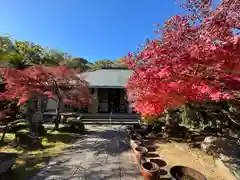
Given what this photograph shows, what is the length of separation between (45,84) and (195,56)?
32.5ft

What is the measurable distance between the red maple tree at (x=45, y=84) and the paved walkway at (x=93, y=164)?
149 inches

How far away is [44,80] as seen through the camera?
11.0 metres

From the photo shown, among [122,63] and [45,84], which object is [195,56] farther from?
[45,84]

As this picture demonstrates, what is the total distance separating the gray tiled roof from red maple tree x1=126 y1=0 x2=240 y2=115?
13.2m

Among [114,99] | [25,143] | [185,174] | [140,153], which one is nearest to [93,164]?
[140,153]

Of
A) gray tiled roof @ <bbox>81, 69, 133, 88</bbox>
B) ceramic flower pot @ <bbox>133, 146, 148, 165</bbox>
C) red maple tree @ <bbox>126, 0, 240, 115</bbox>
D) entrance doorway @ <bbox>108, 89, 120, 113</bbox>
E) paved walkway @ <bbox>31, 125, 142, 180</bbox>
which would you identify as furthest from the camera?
entrance doorway @ <bbox>108, 89, 120, 113</bbox>

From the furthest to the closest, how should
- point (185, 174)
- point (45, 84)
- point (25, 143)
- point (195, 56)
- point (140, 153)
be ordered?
point (45, 84) → point (25, 143) → point (140, 153) → point (185, 174) → point (195, 56)

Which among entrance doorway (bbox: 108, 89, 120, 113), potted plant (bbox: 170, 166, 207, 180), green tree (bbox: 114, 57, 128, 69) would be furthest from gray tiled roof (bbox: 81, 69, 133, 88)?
potted plant (bbox: 170, 166, 207, 180)

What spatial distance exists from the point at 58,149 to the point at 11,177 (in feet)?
9.55

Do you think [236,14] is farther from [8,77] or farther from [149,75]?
[8,77]

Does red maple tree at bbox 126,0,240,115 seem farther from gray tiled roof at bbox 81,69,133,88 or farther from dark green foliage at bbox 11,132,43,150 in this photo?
gray tiled roof at bbox 81,69,133,88

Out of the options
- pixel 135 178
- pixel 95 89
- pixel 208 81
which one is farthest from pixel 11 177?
pixel 95 89

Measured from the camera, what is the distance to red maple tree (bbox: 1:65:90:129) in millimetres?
9828

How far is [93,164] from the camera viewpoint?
6203mm
